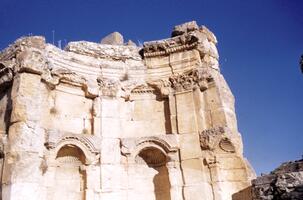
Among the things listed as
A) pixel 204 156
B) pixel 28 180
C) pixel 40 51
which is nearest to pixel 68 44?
pixel 40 51

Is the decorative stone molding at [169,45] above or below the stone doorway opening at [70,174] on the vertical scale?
above

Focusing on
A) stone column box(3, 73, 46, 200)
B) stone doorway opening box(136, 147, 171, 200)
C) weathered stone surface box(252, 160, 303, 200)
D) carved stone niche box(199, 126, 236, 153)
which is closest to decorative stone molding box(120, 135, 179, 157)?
stone doorway opening box(136, 147, 171, 200)

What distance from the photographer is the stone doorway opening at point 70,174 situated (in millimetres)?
10531

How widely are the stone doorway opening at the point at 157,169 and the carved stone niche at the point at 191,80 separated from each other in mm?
2529

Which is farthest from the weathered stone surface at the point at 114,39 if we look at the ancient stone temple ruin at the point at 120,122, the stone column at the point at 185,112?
the stone column at the point at 185,112

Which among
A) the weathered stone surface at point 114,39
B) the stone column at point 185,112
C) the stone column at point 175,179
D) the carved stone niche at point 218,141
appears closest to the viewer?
the stone column at point 175,179

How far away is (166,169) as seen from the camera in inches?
449

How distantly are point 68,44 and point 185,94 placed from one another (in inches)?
194

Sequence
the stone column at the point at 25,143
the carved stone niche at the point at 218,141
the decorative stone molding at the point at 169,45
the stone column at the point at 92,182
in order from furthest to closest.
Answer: the decorative stone molding at the point at 169,45, the carved stone niche at the point at 218,141, the stone column at the point at 92,182, the stone column at the point at 25,143

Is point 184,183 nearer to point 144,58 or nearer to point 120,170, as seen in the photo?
point 120,170

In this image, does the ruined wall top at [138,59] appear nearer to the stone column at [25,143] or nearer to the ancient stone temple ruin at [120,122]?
the ancient stone temple ruin at [120,122]

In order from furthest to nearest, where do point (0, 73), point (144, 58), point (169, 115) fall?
1. point (144, 58)
2. point (169, 115)
3. point (0, 73)

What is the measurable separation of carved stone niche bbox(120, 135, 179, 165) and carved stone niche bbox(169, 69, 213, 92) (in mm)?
2006

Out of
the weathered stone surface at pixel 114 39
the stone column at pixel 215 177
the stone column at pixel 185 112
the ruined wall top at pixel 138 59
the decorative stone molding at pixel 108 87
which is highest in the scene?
the weathered stone surface at pixel 114 39
